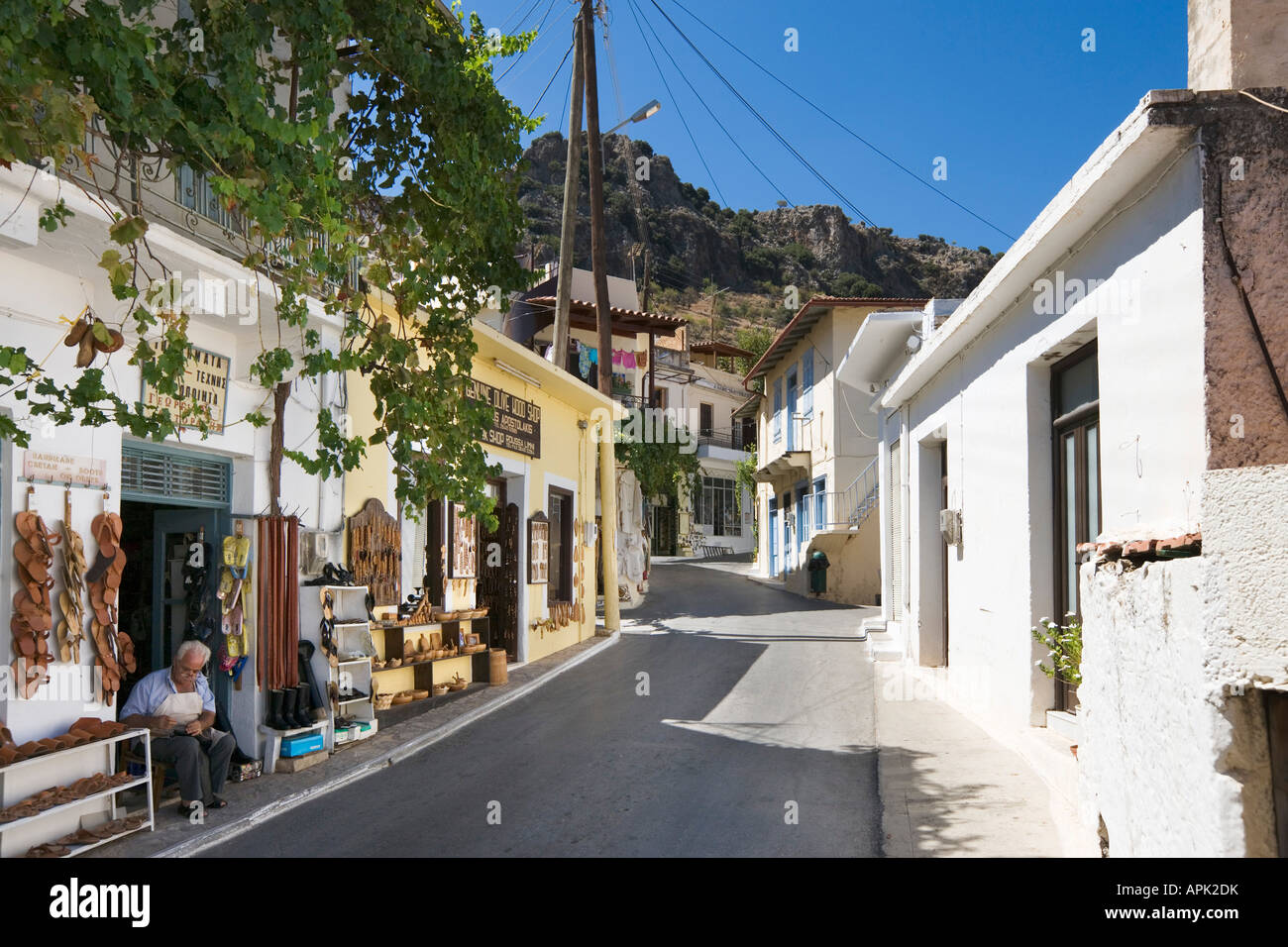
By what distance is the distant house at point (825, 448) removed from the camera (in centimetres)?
2364

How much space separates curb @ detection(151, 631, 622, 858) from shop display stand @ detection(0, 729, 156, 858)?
40 centimetres

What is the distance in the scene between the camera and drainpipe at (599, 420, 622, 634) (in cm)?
1836

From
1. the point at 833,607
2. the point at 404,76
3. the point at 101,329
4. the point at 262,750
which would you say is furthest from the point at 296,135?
the point at 833,607

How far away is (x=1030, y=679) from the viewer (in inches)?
297

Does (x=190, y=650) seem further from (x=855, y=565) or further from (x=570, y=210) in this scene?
(x=855, y=565)

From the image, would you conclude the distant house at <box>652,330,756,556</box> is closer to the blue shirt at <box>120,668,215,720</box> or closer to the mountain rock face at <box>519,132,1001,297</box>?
the mountain rock face at <box>519,132,1001,297</box>

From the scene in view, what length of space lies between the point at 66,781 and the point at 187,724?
2.99 ft

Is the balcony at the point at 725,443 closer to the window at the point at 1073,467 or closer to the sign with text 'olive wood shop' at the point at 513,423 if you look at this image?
the sign with text 'olive wood shop' at the point at 513,423

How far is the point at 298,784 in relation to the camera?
6957 mm

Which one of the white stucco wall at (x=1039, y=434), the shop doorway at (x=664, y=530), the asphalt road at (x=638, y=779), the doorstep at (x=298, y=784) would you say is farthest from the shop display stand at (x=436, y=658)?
the shop doorway at (x=664, y=530)

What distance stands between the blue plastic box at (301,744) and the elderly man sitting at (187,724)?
687 mm

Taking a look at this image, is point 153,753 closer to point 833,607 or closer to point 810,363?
point 833,607

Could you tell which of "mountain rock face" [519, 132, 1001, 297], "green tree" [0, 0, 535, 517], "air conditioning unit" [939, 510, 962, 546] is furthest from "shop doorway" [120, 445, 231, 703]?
"mountain rock face" [519, 132, 1001, 297]

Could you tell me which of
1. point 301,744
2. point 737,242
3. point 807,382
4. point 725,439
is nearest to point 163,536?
point 301,744
